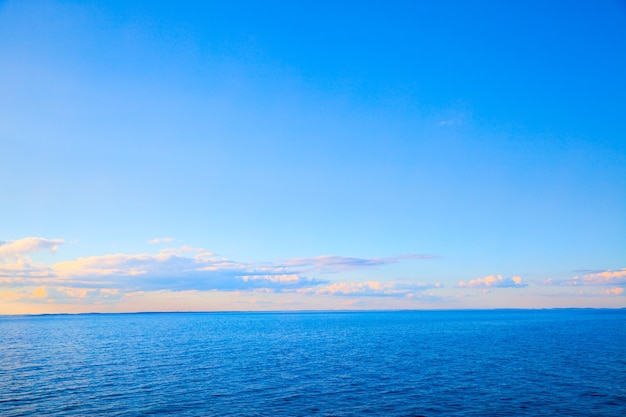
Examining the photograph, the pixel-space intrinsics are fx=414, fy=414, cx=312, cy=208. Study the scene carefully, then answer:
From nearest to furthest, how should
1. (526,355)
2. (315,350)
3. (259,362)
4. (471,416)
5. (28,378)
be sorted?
(471,416) → (28,378) → (259,362) → (526,355) → (315,350)

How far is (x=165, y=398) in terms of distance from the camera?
47.9 m

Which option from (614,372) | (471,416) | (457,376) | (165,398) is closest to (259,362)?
(165,398)

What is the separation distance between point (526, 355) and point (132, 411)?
7333cm

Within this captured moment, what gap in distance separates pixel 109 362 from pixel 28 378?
17071mm

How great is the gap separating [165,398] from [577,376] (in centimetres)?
5690

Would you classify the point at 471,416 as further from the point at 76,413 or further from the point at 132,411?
the point at 76,413

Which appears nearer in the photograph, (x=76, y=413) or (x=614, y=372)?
(x=76, y=413)

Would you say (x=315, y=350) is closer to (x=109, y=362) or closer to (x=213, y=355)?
(x=213, y=355)

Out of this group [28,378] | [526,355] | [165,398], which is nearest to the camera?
[165,398]

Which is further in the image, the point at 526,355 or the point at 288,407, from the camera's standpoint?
the point at 526,355

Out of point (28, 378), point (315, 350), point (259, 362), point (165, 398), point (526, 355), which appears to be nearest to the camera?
point (165, 398)

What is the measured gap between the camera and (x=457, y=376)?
60.8 m

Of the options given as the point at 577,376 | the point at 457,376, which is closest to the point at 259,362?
the point at 457,376

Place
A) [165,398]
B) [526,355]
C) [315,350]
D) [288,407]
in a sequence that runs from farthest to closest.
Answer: [315,350] → [526,355] → [165,398] → [288,407]
